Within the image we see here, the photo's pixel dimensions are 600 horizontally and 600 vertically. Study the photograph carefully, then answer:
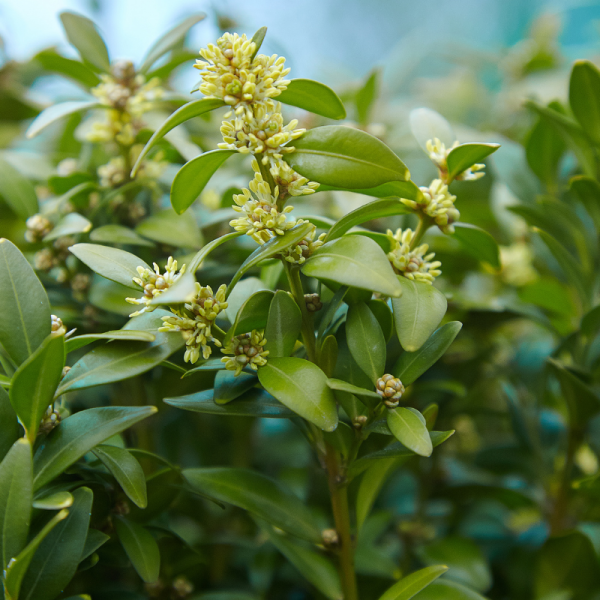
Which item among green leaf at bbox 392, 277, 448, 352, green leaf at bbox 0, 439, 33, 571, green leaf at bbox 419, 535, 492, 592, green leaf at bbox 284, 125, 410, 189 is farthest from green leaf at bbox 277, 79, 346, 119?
green leaf at bbox 419, 535, 492, 592

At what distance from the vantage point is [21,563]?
16.4 inches

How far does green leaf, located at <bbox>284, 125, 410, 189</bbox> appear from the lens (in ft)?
1.52

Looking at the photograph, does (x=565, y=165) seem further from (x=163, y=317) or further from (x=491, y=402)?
Answer: (x=163, y=317)

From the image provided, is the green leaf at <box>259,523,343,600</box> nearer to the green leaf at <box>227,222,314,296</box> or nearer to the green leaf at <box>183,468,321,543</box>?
the green leaf at <box>183,468,321,543</box>

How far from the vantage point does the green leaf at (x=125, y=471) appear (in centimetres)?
47

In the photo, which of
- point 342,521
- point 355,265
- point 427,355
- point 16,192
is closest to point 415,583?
point 342,521

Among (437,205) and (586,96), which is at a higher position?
(586,96)

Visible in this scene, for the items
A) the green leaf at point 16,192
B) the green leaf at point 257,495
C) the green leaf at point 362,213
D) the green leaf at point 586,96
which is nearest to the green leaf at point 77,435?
the green leaf at point 257,495

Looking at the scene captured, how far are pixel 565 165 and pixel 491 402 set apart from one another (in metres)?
0.54

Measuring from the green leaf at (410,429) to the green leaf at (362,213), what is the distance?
174 mm

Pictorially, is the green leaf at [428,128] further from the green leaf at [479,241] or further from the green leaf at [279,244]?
the green leaf at [279,244]

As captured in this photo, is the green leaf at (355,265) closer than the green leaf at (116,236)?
Yes

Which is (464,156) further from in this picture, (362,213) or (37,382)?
(37,382)

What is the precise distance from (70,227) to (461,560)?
0.72 metres
